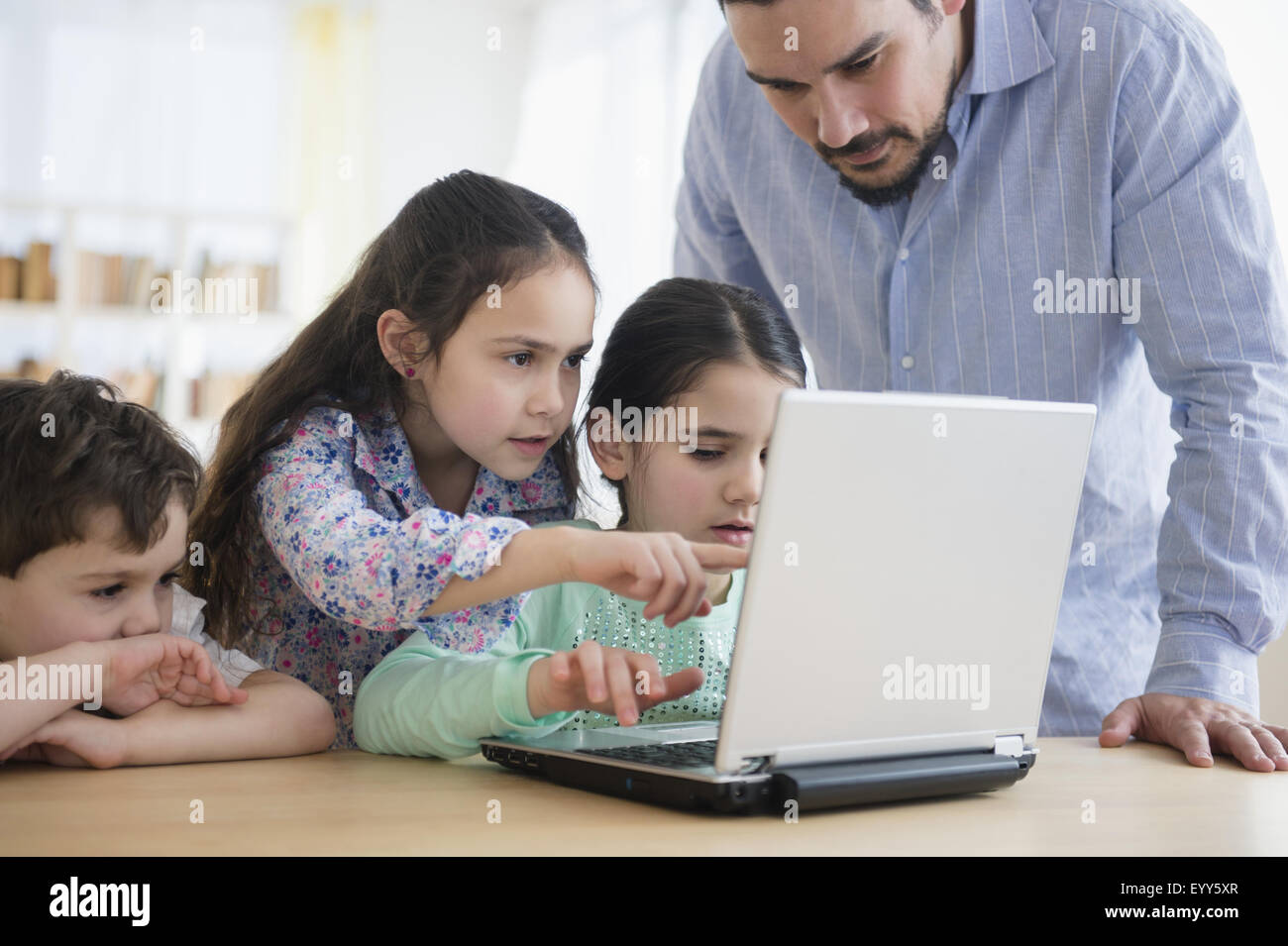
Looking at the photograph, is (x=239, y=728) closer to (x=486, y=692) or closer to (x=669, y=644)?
(x=486, y=692)

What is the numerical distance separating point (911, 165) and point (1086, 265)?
10.7 inches

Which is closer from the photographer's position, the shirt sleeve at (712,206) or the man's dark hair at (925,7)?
the man's dark hair at (925,7)

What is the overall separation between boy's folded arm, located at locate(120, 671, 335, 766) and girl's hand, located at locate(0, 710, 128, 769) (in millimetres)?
12

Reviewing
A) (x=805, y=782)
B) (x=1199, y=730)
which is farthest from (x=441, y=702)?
(x=1199, y=730)

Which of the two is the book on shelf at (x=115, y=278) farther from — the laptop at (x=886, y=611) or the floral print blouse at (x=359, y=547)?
the laptop at (x=886, y=611)

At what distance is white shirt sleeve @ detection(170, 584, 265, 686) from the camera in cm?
121

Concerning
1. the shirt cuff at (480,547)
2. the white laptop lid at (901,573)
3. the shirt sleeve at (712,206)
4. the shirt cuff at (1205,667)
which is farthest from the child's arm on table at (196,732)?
the shirt sleeve at (712,206)

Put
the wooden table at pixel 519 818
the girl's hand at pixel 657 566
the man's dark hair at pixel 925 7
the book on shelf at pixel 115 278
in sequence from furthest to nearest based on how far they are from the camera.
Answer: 1. the book on shelf at pixel 115 278
2. the man's dark hair at pixel 925 7
3. the girl's hand at pixel 657 566
4. the wooden table at pixel 519 818

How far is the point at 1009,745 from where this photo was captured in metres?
1.00

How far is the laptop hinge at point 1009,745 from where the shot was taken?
3.24 feet

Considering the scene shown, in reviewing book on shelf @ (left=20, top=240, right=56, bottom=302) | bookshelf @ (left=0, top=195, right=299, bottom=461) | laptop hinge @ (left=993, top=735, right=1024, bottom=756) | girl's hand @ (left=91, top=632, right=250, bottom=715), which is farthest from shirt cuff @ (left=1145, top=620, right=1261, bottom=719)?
book on shelf @ (left=20, top=240, right=56, bottom=302)

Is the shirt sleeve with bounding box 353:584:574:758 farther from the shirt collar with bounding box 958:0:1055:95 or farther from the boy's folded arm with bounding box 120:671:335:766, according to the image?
the shirt collar with bounding box 958:0:1055:95

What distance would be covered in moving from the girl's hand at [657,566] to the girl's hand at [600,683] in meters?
0.06

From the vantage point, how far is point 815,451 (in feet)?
2.63
